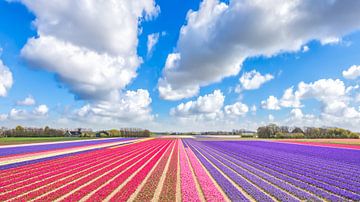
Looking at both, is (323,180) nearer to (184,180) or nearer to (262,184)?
(262,184)

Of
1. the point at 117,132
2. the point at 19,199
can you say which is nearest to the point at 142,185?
the point at 19,199

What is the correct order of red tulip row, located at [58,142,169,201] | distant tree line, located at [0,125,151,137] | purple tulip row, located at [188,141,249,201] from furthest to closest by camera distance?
1. distant tree line, located at [0,125,151,137]
2. purple tulip row, located at [188,141,249,201]
3. red tulip row, located at [58,142,169,201]

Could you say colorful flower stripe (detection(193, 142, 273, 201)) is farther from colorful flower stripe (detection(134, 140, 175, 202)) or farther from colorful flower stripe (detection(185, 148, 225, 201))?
colorful flower stripe (detection(134, 140, 175, 202))

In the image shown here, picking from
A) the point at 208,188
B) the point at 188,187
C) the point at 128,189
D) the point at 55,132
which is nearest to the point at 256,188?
the point at 208,188

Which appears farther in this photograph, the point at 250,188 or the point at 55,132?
the point at 55,132

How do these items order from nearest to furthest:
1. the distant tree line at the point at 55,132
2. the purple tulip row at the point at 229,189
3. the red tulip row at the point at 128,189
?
the red tulip row at the point at 128,189, the purple tulip row at the point at 229,189, the distant tree line at the point at 55,132

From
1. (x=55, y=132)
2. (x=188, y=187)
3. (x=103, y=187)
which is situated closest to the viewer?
(x=103, y=187)

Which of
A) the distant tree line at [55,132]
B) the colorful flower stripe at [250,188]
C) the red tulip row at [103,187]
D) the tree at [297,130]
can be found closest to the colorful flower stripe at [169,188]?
the red tulip row at [103,187]

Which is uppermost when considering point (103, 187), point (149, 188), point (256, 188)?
point (103, 187)

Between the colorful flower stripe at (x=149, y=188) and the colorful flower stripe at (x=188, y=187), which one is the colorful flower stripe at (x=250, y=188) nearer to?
the colorful flower stripe at (x=188, y=187)

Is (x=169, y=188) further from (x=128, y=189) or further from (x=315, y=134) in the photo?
(x=315, y=134)

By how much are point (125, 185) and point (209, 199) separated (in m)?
5.19

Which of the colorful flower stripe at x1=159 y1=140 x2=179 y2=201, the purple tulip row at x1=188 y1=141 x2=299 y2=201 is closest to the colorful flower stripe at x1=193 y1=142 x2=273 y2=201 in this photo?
the purple tulip row at x1=188 y1=141 x2=299 y2=201

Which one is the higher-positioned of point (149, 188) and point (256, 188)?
point (149, 188)
